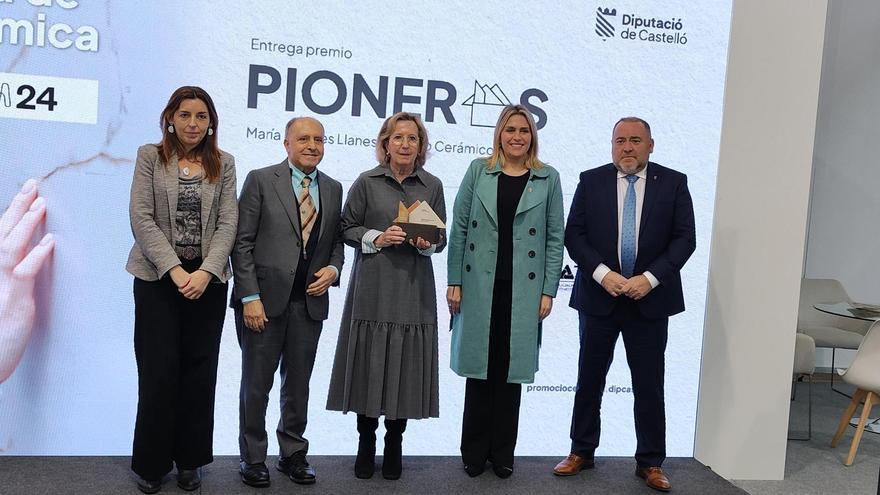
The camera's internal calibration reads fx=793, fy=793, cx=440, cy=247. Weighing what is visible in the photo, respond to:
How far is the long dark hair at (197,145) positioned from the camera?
3.27m

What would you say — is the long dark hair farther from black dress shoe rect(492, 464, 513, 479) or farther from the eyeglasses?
black dress shoe rect(492, 464, 513, 479)

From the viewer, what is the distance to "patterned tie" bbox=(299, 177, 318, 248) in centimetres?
348

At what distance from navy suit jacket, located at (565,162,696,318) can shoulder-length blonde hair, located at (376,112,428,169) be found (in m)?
0.85

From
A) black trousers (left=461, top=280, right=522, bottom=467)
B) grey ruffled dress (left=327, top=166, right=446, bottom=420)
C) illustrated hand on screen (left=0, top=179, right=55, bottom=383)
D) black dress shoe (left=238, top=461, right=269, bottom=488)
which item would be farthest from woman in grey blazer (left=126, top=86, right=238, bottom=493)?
black trousers (left=461, top=280, right=522, bottom=467)

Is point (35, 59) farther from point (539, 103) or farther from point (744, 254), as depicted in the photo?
point (744, 254)

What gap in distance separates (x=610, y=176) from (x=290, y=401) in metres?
1.84

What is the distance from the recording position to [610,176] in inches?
151

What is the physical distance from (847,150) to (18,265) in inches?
260

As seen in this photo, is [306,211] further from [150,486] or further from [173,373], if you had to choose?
[150,486]

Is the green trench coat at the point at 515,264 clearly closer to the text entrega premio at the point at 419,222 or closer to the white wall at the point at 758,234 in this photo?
the text entrega premio at the point at 419,222

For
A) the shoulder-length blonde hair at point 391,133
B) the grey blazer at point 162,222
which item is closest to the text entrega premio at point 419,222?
the shoulder-length blonde hair at point 391,133

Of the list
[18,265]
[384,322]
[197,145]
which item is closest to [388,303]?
[384,322]

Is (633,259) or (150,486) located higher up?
(633,259)

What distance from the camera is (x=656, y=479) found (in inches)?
152
